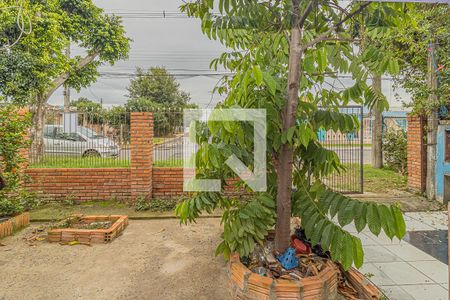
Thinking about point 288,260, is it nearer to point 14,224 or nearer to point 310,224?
point 310,224

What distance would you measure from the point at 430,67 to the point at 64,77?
9.57 metres

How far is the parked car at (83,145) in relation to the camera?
576 cm

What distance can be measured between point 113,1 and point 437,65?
19.8 ft

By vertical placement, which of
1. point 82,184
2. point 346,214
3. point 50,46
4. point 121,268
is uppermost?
point 50,46

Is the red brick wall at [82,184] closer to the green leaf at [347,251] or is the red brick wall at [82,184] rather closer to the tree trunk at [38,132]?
the tree trunk at [38,132]

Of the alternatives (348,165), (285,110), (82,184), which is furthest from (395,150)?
(82,184)

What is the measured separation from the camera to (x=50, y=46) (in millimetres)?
7730

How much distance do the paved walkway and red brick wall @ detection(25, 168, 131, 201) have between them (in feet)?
13.9

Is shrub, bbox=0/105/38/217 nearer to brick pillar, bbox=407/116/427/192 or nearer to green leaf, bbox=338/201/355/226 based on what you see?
green leaf, bbox=338/201/355/226

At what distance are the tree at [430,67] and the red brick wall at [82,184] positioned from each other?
5.65 meters

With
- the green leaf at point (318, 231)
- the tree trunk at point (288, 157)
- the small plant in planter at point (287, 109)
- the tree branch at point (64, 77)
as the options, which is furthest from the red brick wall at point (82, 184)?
the green leaf at point (318, 231)

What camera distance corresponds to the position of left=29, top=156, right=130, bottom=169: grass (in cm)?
569

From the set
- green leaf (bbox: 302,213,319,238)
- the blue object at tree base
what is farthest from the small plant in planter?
the blue object at tree base

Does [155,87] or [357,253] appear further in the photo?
[155,87]
